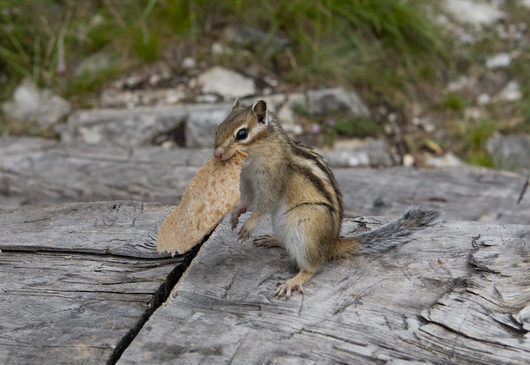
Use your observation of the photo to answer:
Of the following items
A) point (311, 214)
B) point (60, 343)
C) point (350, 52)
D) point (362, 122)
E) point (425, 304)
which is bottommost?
point (60, 343)

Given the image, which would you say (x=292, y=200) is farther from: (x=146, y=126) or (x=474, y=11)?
(x=474, y=11)

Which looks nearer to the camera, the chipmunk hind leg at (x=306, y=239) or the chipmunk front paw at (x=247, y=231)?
the chipmunk hind leg at (x=306, y=239)

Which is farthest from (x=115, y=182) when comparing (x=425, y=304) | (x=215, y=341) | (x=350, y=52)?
(x=350, y=52)

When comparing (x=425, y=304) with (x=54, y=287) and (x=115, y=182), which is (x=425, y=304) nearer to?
(x=54, y=287)

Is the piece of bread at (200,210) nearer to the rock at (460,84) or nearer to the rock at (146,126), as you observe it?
the rock at (146,126)

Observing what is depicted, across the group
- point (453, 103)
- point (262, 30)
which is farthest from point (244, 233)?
point (453, 103)

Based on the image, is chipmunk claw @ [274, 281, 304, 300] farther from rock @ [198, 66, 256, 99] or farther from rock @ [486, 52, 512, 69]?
rock @ [486, 52, 512, 69]

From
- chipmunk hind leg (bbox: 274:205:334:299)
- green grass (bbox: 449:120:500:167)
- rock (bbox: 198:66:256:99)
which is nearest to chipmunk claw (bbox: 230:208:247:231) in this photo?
chipmunk hind leg (bbox: 274:205:334:299)

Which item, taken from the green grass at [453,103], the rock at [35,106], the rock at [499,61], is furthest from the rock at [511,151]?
the rock at [35,106]
